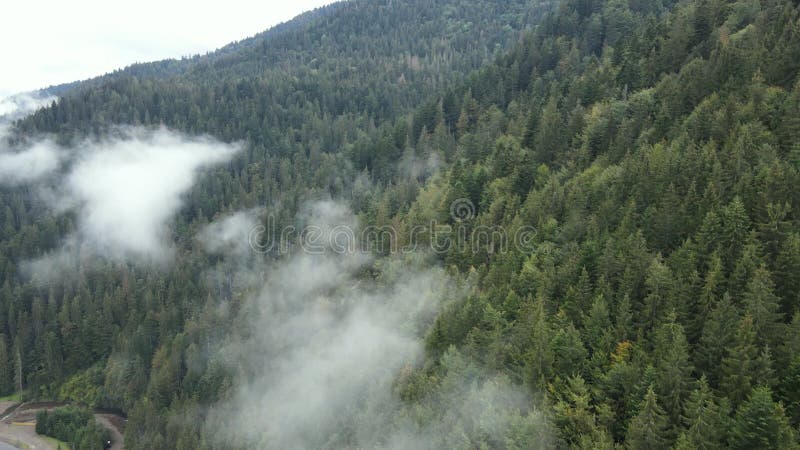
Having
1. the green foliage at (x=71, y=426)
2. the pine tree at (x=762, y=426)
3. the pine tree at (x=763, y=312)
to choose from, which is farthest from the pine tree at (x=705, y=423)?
the green foliage at (x=71, y=426)

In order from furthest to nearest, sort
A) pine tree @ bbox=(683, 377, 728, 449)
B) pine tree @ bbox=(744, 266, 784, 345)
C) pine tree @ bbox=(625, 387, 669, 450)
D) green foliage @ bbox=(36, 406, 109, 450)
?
green foliage @ bbox=(36, 406, 109, 450), pine tree @ bbox=(744, 266, 784, 345), pine tree @ bbox=(625, 387, 669, 450), pine tree @ bbox=(683, 377, 728, 449)

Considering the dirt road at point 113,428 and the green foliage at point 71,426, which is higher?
the green foliage at point 71,426

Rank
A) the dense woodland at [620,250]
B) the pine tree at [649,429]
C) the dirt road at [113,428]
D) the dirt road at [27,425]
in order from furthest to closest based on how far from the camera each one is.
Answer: the dirt road at [113,428], the dirt road at [27,425], the dense woodland at [620,250], the pine tree at [649,429]

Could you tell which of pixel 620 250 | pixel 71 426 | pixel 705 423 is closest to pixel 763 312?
pixel 705 423

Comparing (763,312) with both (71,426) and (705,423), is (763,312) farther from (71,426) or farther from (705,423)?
(71,426)

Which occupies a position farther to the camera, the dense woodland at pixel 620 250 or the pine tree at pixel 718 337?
the pine tree at pixel 718 337

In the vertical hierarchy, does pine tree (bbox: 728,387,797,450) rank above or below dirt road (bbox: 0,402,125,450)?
above

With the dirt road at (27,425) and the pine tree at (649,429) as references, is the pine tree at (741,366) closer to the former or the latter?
the pine tree at (649,429)

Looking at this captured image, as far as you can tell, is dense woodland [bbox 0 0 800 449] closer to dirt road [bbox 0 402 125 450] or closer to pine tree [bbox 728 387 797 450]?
pine tree [bbox 728 387 797 450]

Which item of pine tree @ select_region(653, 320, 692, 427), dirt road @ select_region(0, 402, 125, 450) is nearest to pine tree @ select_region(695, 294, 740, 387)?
pine tree @ select_region(653, 320, 692, 427)

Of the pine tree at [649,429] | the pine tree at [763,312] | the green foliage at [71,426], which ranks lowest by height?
the green foliage at [71,426]

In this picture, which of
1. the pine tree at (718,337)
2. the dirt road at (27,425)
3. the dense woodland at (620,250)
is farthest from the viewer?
the dirt road at (27,425)

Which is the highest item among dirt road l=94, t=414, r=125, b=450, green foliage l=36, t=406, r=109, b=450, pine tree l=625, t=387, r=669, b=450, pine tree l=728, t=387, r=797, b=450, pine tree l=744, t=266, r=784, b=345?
pine tree l=744, t=266, r=784, b=345
